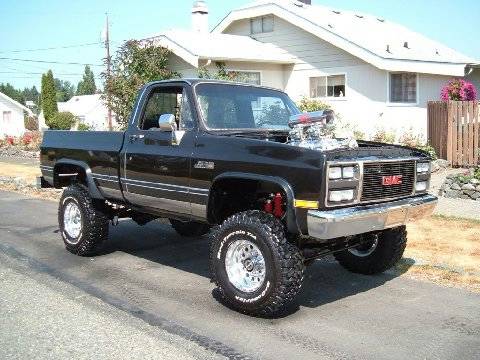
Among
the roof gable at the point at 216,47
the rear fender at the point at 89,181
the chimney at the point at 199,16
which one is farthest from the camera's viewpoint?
the chimney at the point at 199,16

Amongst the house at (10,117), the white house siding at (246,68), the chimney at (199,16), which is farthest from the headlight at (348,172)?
the house at (10,117)

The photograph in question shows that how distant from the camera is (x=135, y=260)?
23.4ft

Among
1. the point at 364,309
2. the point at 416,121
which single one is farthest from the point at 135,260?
the point at 416,121

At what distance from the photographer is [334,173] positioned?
4.66 metres

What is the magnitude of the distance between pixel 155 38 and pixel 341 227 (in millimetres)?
16136

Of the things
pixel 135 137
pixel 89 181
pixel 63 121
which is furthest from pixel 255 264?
pixel 63 121

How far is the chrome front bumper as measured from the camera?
455 cm

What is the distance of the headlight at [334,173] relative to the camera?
4633 mm

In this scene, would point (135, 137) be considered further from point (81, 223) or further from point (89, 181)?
point (81, 223)

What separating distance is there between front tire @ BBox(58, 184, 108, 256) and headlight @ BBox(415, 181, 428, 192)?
12.6 ft

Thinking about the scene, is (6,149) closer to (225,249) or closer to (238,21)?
(238,21)

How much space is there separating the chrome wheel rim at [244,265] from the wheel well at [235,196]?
0.53 meters

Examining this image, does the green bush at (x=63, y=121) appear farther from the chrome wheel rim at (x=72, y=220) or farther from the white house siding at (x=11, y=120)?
the chrome wheel rim at (x=72, y=220)

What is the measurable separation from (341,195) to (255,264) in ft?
3.36
